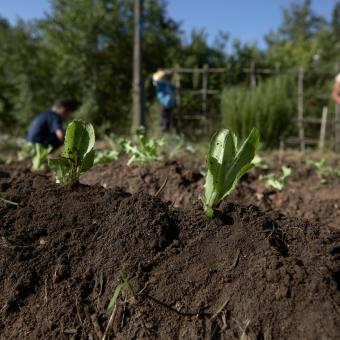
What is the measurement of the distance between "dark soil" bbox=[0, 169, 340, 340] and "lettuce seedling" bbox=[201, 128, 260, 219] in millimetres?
62

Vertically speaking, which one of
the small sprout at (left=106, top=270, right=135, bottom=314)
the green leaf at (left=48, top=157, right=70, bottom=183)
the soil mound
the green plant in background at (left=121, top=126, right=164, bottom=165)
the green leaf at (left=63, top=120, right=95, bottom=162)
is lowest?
the soil mound

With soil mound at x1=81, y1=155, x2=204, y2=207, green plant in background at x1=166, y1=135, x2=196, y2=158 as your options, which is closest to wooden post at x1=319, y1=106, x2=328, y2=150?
green plant in background at x1=166, y1=135, x2=196, y2=158

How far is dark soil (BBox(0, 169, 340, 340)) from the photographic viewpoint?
1.41 meters

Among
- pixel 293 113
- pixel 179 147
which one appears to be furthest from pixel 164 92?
pixel 179 147

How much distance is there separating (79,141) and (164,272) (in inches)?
32.7

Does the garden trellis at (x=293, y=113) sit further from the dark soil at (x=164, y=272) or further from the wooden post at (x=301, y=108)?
the dark soil at (x=164, y=272)

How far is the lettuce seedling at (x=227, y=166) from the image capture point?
5.82ft

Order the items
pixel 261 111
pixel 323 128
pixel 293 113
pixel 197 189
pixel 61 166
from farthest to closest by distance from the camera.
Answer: pixel 293 113 → pixel 323 128 → pixel 261 111 → pixel 197 189 → pixel 61 166

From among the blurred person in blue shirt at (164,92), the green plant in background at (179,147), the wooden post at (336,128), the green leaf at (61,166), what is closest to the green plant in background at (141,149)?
the green plant in background at (179,147)

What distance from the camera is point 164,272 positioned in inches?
61.1

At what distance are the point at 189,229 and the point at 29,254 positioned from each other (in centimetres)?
63

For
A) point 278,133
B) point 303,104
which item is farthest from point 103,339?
point 303,104

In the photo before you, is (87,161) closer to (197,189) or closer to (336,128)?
(197,189)

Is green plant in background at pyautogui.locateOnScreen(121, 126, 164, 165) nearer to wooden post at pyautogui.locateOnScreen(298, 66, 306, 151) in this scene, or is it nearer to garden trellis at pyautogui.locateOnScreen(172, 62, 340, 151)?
garden trellis at pyautogui.locateOnScreen(172, 62, 340, 151)
